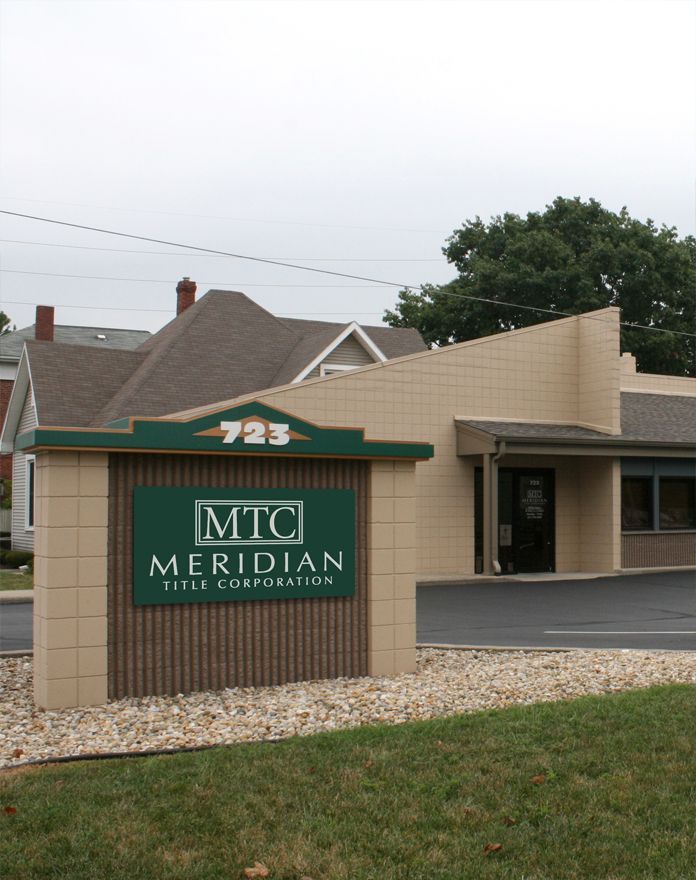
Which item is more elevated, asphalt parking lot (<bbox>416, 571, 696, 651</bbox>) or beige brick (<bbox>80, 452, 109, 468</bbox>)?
beige brick (<bbox>80, 452, 109, 468</bbox>)

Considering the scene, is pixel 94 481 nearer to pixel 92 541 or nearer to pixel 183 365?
pixel 92 541

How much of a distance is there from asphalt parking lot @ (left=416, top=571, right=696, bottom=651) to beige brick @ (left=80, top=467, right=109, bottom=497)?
534 cm

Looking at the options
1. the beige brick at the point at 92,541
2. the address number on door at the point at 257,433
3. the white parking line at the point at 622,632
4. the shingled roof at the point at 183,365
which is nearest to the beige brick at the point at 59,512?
the beige brick at the point at 92,541

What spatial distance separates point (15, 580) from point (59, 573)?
595 inches

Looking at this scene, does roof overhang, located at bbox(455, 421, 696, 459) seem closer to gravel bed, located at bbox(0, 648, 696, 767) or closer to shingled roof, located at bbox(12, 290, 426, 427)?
shingled roof, located at bbox(12, 290, 426, 427)

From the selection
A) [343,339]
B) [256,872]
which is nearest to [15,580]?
[343,339]

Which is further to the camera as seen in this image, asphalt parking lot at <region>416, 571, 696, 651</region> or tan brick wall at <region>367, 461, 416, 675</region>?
asphalt parking lot at <region>416, 571, 696, 651</region>

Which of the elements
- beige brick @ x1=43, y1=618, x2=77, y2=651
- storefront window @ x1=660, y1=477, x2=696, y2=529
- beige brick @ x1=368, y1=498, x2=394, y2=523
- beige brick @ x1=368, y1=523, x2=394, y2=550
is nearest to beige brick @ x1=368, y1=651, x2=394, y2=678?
beige brick @ x1=368, y1=523, x2=394, y2=550

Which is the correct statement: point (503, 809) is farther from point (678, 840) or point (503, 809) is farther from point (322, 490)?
point (322, 490)

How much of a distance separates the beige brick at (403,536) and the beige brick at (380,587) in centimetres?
32

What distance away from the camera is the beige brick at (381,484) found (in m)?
9.78

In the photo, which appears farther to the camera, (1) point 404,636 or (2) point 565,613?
(2) point 565,613

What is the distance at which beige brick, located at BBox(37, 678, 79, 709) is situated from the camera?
826 centimetres

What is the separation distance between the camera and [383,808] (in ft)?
18.3
